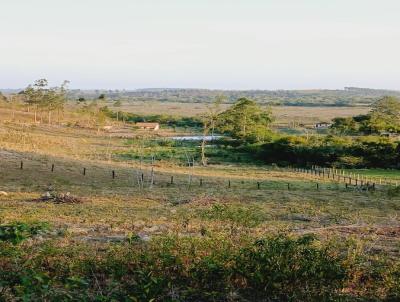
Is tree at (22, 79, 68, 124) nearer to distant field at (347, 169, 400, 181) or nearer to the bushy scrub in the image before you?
distant field at (347, 169, 400, 181)

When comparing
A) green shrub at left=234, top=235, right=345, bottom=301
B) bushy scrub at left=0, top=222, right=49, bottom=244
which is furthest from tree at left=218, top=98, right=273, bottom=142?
bushy scrub at left=0, top=222, right=49, bottom=244

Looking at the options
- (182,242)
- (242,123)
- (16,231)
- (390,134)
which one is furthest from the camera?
(242,123)

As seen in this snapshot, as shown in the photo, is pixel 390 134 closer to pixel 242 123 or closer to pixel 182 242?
pixel 242 123

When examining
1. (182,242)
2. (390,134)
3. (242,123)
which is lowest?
(390,134)

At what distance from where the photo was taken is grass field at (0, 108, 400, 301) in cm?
784

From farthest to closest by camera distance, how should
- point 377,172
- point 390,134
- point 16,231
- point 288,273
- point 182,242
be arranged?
point 390,134
point 377,172
point 182,242
point 288,273
point 16,231

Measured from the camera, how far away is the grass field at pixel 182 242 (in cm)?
784

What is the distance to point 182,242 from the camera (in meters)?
9.34

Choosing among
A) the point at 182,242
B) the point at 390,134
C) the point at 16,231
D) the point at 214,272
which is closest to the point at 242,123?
the point at 390,134

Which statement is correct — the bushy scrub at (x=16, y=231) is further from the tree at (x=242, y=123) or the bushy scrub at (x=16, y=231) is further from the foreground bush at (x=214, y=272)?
the tree at (x=242, y=123)

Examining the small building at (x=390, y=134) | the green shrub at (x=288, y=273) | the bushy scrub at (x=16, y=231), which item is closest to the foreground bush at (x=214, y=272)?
the green shrub at (x=288, y=273)

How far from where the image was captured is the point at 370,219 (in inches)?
843

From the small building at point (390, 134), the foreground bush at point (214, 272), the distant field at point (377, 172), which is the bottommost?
the distant field at point (377, 172)

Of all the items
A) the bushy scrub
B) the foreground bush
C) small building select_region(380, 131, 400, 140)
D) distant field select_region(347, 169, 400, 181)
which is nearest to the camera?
the bushy scrub
